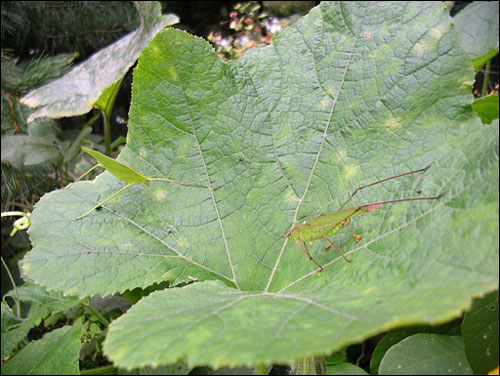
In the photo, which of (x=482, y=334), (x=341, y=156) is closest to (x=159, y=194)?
(x=341, y=156)

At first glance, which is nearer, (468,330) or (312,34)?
(468,330)

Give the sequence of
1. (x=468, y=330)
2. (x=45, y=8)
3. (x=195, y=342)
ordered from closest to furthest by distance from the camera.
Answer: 1. (x=195, y=342)
2. (x=468, y=330)
3. (x=45, y=8)

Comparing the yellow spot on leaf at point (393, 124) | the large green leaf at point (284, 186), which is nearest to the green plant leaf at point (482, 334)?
the large green leaf at point (284, 186)

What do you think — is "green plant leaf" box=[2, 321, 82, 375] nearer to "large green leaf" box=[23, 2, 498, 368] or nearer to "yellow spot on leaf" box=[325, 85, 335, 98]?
"large green leaf" box=[23, 2, 498, 368]

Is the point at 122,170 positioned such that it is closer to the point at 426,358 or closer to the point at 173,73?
the point at 173,73

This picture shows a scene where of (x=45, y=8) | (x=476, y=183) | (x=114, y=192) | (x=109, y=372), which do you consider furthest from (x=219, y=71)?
(x=45, y=8)

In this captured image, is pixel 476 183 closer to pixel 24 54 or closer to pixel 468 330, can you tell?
pixel 468 330
